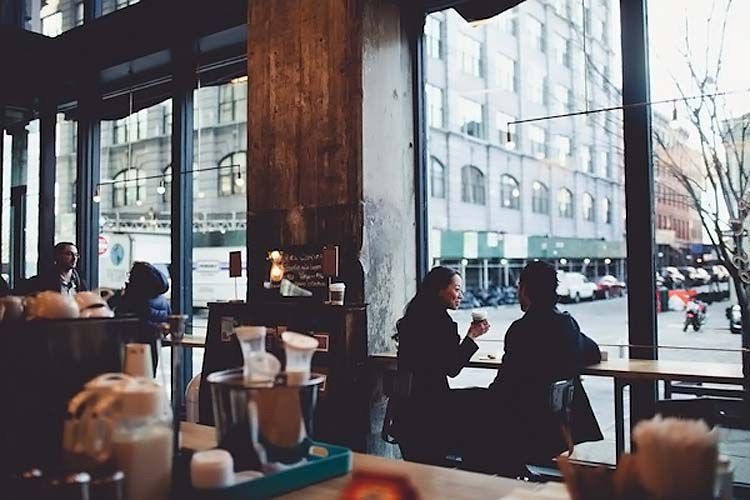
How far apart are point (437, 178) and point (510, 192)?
0.53 meters

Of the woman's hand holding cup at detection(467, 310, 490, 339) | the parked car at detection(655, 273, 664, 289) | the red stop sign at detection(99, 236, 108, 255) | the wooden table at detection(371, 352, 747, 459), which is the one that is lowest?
the wooden table at detection(371, 352, 747, 459)

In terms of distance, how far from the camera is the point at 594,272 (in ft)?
13.9

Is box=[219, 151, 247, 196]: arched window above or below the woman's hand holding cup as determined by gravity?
above

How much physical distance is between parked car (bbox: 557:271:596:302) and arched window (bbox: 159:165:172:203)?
347 cm

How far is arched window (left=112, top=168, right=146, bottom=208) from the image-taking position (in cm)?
654

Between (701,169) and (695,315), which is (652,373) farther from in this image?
(701,169)

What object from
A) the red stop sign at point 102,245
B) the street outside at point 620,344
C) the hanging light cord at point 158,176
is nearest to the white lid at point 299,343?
the street outside at point 620,344

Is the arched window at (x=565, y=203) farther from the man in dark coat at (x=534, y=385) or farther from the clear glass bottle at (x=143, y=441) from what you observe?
the clear glass bottle at (x=143, y=441)

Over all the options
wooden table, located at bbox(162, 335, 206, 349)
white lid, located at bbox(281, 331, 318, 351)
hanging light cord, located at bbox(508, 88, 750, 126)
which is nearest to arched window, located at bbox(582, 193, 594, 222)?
hanging light cord, located at bbox(508, 88, 750, 126)

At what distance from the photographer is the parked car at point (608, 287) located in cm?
410

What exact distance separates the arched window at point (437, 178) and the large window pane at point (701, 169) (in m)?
1.38

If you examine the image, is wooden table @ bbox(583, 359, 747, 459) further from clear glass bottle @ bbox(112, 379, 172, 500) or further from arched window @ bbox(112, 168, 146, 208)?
arched window @ bbox(112, 168, 146, 208)

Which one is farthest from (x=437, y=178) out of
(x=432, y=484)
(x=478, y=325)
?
(x=432, y=484)

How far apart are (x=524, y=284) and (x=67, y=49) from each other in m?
5.45
